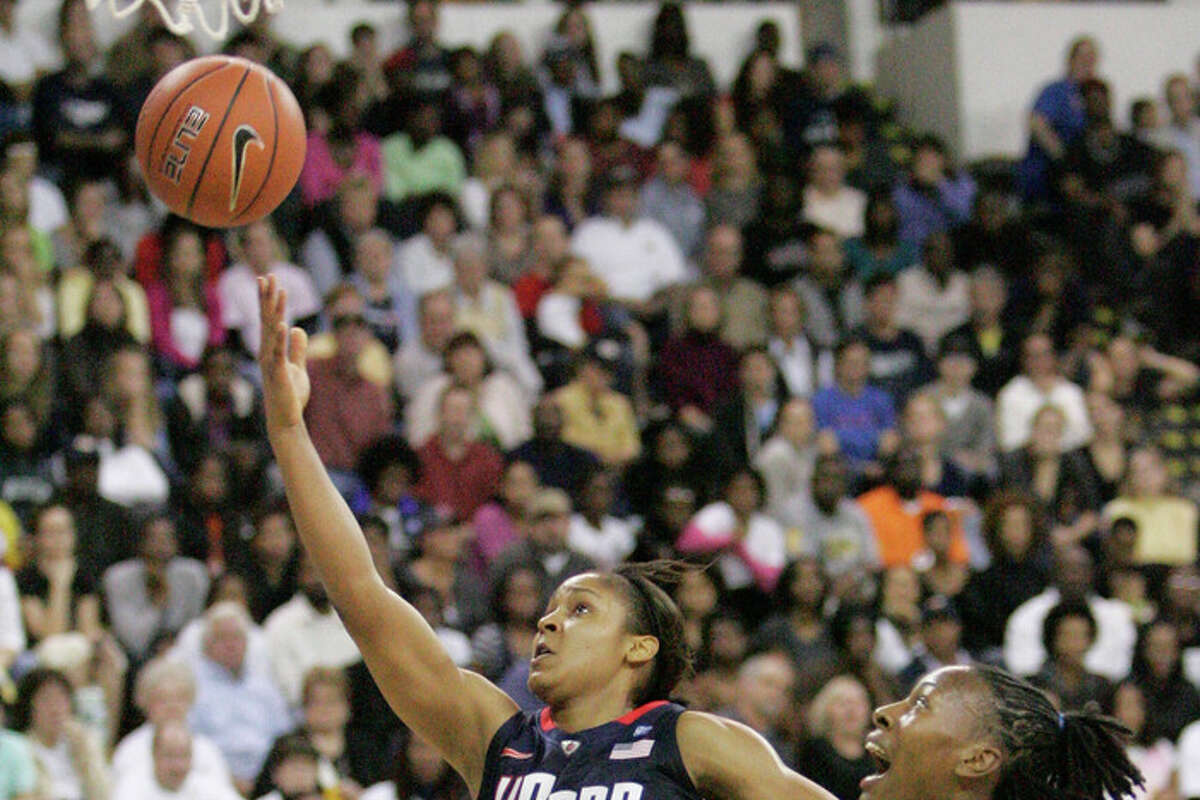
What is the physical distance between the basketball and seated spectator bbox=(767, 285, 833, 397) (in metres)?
6.57

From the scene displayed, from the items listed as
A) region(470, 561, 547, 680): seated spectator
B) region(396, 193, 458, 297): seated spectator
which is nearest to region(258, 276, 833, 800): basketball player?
region(470, 561, 547, 680): seated spectator

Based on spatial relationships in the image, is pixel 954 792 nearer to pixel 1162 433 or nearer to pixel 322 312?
pixel 322 312

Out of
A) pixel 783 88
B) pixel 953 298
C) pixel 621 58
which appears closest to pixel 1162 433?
pixel 953 298

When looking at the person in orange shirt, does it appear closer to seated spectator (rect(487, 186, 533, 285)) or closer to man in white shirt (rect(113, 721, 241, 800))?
seated spectator (rect(487, 186, 533, 285))

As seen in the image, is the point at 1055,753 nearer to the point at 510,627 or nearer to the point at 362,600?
the point at 362,600

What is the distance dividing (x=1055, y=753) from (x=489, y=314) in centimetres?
709

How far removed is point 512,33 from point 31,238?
13.3 feet

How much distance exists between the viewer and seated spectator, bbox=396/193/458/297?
10422mm

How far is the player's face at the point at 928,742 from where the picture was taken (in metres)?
3.23

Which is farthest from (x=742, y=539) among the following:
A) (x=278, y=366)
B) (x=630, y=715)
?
(x=278, y=366)

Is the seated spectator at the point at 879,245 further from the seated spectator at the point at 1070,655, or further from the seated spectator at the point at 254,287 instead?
the seated spectator at the point at 1070,655

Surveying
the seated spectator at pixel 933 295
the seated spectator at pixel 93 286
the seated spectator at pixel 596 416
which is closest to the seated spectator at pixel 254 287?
the seated spectator at pixel 93 286

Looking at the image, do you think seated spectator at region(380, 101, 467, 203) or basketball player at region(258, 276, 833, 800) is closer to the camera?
basketball player at region(258, 276, 833, 800)

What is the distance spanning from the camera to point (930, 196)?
12023mm
